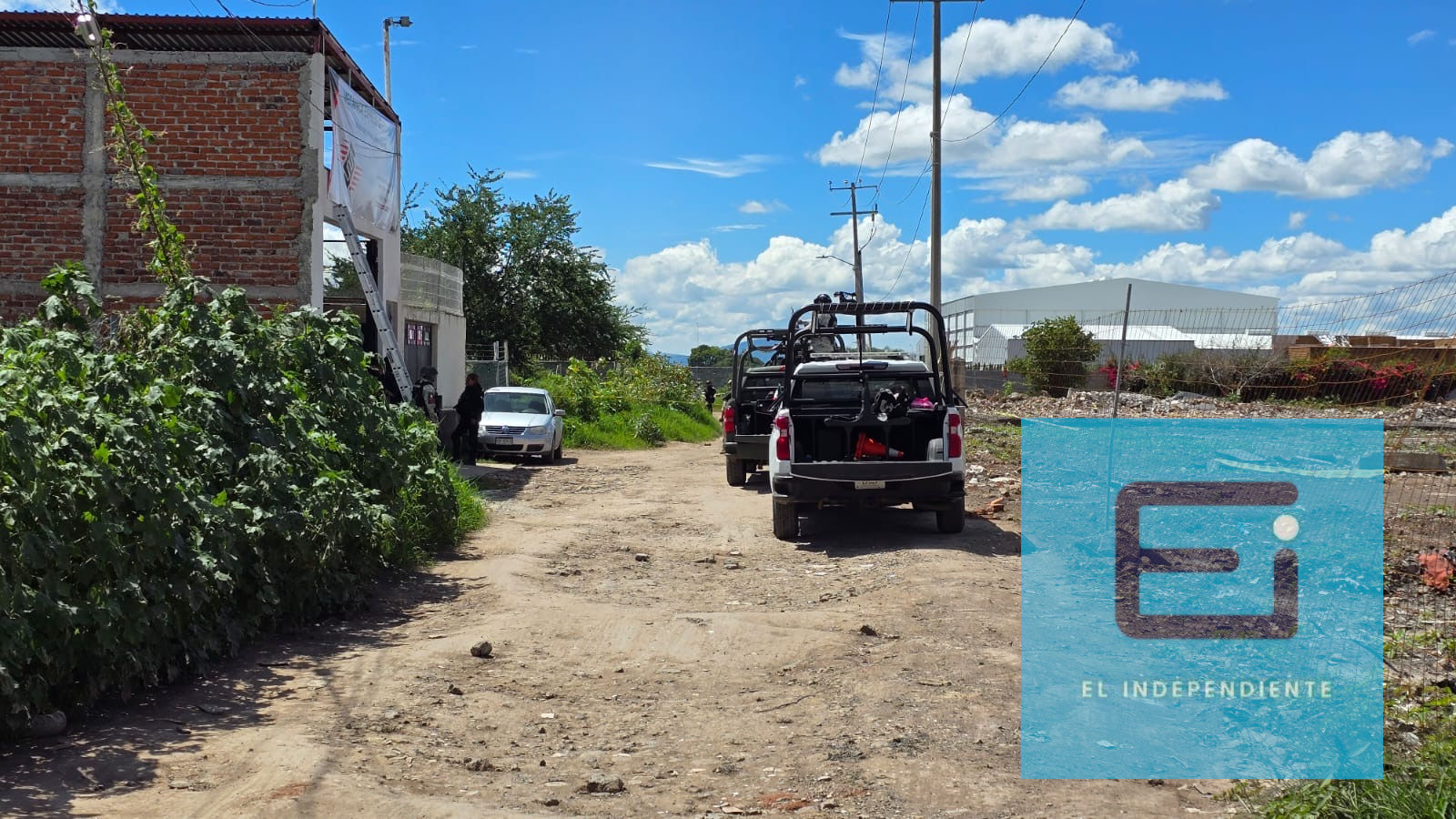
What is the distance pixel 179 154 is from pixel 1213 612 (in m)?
13.4

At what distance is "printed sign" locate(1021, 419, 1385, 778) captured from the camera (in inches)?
210

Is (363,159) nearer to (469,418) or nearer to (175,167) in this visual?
(175,167)

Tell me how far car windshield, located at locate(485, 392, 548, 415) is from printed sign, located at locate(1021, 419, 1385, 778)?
1172 centimetres

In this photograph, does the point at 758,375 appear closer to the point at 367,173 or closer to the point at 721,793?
the point at 367,173

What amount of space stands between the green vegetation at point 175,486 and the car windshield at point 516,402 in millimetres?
13210

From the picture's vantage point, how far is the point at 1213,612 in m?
7.92

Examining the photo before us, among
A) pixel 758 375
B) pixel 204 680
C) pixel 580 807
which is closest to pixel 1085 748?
pixel 580 807

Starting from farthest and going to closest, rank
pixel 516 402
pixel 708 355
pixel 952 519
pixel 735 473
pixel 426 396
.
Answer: pixel 708 355
pixel 516 402
pixel 735 473
pixel 426 396
pixel 952 519

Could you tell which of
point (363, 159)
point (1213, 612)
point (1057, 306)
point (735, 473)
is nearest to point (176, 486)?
point (1213, 612)

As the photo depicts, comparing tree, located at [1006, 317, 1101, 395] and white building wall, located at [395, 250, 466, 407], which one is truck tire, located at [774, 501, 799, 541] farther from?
tree, located at [1006, 317, 1101, 395]

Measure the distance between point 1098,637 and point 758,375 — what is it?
11230 millimetres

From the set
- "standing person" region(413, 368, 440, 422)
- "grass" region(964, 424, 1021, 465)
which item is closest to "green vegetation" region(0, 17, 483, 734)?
"standing person" region(413, 368, 440, 422)

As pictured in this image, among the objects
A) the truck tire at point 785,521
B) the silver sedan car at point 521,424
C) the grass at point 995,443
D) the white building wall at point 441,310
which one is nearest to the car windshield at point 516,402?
the silver sedan car at point 521,424

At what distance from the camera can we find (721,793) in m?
5.07
